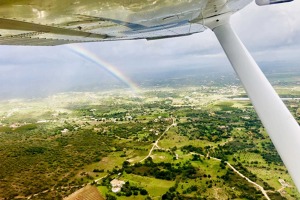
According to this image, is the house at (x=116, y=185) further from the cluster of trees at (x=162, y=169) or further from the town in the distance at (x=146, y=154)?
the cluster of trees at (x=162, y=169)

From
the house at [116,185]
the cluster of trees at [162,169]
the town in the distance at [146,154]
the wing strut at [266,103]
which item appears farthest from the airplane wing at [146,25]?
the cluster of trees at [162,169]

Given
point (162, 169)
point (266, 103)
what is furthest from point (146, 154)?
point (266, 103)

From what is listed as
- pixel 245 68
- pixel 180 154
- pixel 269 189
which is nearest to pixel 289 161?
pixel 245 68

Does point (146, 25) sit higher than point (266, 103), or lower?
higher

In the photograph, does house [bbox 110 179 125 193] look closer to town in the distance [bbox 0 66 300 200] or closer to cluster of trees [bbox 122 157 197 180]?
town in the distance [bbox 0 66 300 200]

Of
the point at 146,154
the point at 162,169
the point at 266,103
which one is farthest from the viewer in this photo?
the point at 146,154

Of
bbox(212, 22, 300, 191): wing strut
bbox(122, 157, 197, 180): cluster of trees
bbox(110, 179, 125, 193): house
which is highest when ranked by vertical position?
bbox(212, 22, 300, 191): wing strut

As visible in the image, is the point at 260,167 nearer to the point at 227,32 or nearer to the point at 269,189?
the point at 269,189

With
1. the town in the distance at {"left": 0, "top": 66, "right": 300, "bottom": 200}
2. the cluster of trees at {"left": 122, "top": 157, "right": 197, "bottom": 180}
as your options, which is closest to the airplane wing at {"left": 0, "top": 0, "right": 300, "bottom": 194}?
the town in the distance at {"left": 0, "top": 66, "right": 300, "bottom": 200}

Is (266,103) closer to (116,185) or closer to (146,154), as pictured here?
(116,185)

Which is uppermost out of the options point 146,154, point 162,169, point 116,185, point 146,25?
point 146,25
